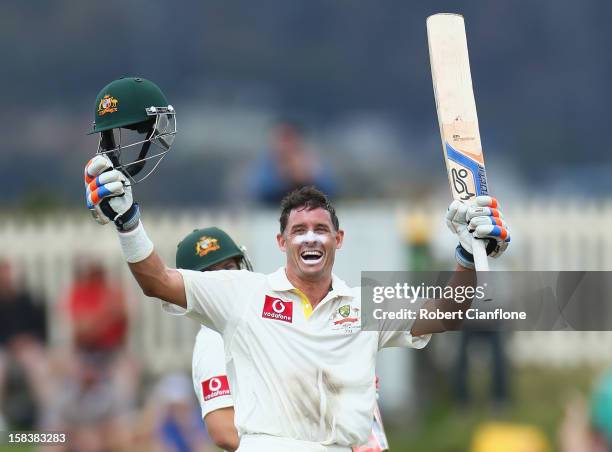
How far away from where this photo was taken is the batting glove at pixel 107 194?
5.50 meters

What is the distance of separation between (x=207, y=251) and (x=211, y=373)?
66cm

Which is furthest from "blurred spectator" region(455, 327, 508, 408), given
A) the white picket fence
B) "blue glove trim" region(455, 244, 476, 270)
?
"blue glove trim" region(455, 244, 476, 270)

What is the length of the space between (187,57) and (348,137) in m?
3.08

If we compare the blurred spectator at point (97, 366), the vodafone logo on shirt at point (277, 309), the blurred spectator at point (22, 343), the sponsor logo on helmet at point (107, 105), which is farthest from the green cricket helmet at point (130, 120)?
the blurred spectator at point (22, 343)

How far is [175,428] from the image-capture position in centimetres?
976

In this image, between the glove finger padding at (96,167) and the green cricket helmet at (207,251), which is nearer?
the glove finger padding at (96,167)

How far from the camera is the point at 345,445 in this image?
5.96 m

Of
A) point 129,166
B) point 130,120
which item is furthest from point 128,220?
point 130,120

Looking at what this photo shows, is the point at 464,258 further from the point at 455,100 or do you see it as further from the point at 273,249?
the point at 273,249

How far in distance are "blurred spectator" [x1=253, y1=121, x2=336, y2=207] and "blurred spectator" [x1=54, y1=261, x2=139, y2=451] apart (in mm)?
1514

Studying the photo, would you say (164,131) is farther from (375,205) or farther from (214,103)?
(214,103)

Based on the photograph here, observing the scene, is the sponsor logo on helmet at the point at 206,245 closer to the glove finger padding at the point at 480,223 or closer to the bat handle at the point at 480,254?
the glove finger padding at the point at 480,223

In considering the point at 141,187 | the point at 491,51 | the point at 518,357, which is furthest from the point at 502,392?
the point at 491,51

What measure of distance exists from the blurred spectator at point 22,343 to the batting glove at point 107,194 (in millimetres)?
6027
